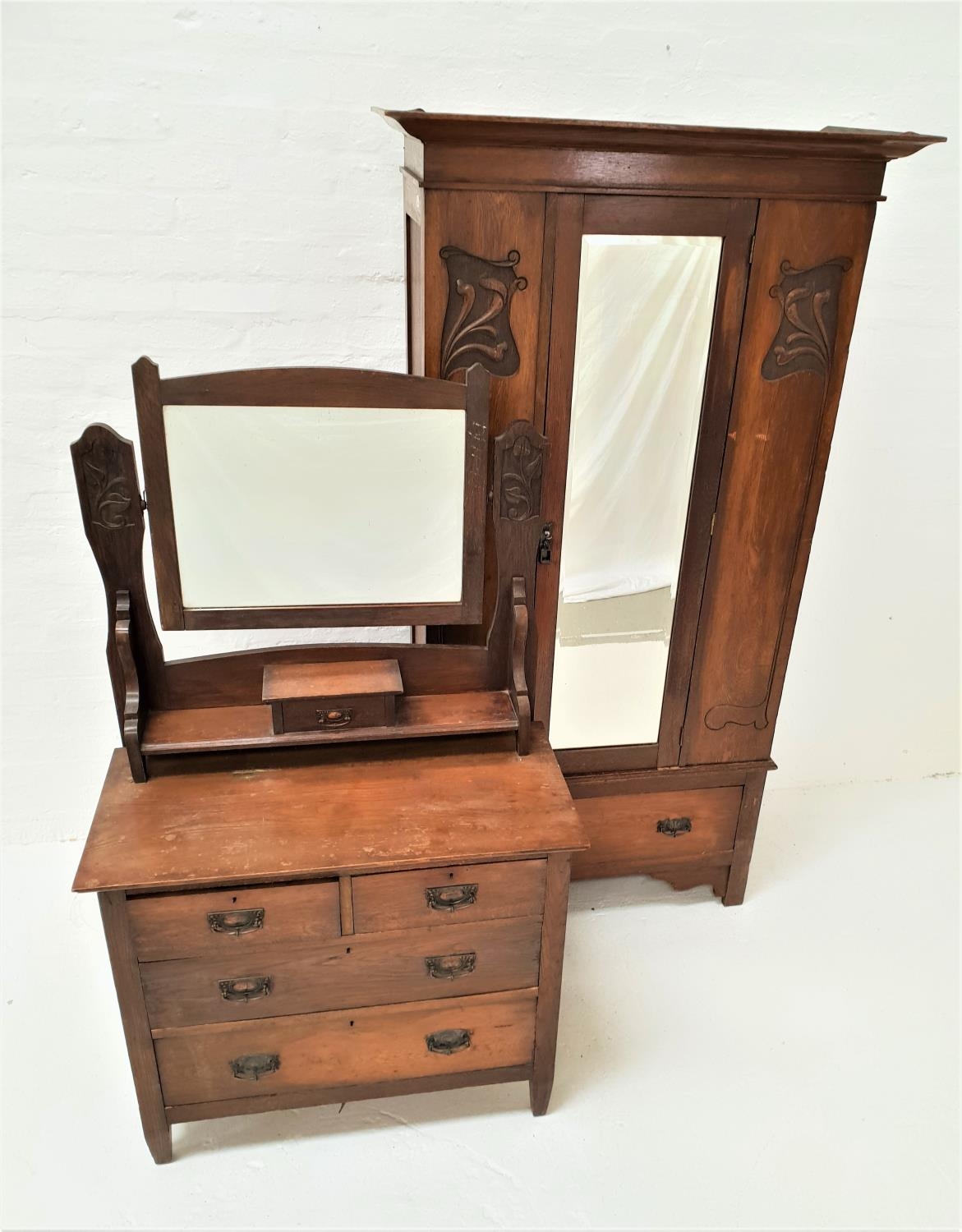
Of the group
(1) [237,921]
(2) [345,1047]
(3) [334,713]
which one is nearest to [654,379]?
(3) [334,713]

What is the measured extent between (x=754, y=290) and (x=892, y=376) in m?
0.80

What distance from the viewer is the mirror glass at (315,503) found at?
5.61 feet

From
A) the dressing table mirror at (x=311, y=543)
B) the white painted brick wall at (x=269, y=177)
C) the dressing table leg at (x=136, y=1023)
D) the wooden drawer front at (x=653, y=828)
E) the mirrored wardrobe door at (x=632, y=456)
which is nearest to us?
the dressing table leg at (x=136, y=1023)

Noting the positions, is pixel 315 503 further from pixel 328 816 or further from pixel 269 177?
pixel 269 177

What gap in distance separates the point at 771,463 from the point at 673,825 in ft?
3.10

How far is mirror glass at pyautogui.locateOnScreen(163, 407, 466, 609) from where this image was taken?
171 centimetres

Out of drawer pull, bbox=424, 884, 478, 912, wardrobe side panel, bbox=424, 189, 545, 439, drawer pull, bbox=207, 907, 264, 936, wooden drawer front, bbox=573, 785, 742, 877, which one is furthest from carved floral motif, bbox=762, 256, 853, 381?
drawer pull, bbox=207, 907, 264, 936

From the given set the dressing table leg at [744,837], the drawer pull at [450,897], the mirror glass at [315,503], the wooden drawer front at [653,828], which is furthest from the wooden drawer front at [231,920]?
the dressing table leg at [744,837]

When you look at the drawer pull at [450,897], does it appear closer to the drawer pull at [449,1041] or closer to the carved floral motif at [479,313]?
the drawer pull at [449,1041]

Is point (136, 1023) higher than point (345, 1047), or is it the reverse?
point (136, 1023)

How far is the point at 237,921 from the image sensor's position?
1.61 m

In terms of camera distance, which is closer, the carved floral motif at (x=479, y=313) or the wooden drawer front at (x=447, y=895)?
the wooden drawer front at (x=447, y=895)

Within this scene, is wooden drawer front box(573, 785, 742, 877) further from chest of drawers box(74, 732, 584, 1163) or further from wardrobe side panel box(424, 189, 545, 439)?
wardrobe side panel box(424, 189, 545, 439)

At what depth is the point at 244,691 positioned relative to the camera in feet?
6.14
